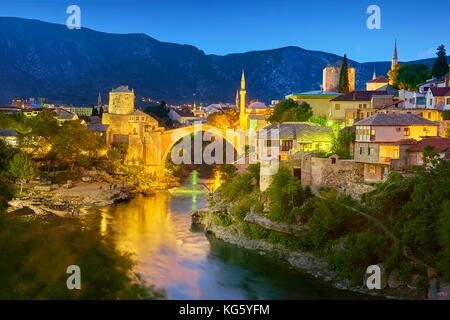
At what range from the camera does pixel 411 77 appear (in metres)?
28.6

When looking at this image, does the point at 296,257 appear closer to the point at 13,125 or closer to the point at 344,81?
the point at 344,81

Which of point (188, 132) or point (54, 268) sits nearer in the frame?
point (54, 268)

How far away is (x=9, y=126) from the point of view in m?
33.6

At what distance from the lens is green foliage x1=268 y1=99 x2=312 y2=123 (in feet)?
84.0

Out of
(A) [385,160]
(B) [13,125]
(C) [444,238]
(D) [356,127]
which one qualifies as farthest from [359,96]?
(B) [13,125]

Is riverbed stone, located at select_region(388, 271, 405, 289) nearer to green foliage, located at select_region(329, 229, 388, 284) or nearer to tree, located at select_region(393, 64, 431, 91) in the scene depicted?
green foliage, located at select_region(329, 229, 388, 284)

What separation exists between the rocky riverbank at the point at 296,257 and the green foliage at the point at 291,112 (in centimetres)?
748

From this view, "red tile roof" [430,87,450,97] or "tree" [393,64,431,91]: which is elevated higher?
"tree" [393,64,431,91]

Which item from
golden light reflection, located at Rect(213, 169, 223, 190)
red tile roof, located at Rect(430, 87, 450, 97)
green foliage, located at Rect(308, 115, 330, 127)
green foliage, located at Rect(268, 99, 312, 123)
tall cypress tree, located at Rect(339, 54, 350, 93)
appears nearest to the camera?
red tile roof, located at Rect(430, 87, 450, 97)

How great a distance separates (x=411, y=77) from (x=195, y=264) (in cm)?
1815

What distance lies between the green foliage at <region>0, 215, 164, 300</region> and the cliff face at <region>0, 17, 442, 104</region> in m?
A: 73.6

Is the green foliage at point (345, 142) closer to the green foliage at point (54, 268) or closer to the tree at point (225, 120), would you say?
the green foliage at point (54, 268)

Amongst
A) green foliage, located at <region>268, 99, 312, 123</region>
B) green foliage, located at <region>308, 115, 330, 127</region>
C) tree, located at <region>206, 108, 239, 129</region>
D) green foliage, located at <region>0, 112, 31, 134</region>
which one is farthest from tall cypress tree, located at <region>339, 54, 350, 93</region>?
green foliage, located at <region>0, 112, 31, 134</region>

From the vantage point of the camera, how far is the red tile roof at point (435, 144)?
50.3 ft
